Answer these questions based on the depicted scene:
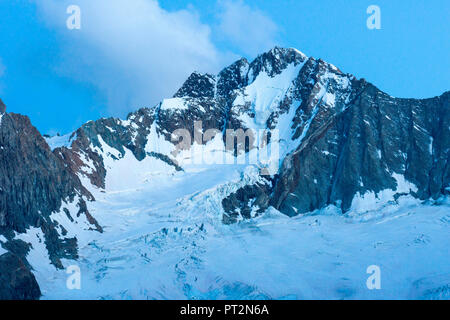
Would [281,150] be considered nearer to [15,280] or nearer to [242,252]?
[242,252]

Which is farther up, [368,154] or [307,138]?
[307,138]

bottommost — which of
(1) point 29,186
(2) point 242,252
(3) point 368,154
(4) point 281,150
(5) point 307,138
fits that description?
(2) point 242,252

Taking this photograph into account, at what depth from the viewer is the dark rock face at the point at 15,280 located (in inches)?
2982

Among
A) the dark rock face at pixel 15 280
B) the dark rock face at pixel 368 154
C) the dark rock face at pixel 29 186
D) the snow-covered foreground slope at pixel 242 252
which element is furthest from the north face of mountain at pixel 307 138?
the dark rock face at pixel 15 280

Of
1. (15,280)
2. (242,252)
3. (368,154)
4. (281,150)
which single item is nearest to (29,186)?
(15,280)

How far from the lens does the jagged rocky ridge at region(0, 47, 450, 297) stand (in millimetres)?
102125

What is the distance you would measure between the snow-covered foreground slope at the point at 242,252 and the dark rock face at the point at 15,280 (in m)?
3.98

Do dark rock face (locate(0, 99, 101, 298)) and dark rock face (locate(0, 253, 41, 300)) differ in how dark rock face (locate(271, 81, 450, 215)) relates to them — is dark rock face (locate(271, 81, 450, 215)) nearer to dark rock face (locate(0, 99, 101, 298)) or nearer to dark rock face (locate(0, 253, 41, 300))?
dark rock face (locate(0, 99, 101, 298))

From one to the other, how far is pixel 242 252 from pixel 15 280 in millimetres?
41992

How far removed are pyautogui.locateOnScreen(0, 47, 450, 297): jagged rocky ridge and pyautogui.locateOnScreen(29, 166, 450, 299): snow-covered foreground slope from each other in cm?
513

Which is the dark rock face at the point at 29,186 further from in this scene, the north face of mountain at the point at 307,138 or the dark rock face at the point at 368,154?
the dark rock face at the point at 368,154

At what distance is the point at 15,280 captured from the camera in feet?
255
